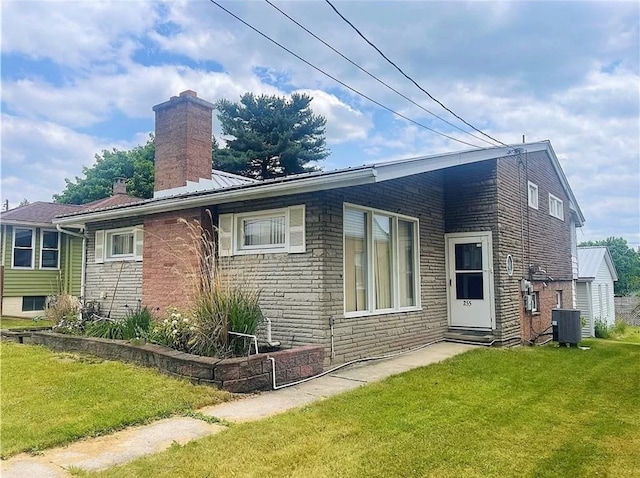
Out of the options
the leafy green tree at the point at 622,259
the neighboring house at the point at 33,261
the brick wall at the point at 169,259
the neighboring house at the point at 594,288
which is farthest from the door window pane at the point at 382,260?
the leafy green tree at the point at 622,259

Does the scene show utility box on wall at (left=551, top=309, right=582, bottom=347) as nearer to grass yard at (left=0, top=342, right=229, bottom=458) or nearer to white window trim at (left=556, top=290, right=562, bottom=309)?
white window trim at (left=556, top=290, right=562, bottom=309)

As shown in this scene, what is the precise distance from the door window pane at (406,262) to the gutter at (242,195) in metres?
2.77

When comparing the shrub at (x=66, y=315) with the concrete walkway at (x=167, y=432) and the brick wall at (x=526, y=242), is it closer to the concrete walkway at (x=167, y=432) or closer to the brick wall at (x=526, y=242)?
the concrete walkway at (x=167, y=432)

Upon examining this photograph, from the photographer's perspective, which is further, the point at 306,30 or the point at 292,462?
the point at 306,30

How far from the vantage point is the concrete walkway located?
3537mm

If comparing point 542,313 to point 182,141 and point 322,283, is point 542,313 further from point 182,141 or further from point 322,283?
point 182,141

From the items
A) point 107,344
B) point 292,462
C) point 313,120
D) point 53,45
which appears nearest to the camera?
point 292,462

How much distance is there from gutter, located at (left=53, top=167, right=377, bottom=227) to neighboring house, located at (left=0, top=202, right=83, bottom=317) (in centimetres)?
695

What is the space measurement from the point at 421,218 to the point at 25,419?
7289 mm

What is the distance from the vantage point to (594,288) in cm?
1905

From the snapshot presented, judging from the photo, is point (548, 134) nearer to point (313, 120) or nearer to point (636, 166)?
point (636, 166)

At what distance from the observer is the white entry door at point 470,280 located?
9.92m

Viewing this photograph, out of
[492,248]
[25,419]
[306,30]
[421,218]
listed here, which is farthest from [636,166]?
[25,419]

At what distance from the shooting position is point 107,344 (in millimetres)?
7504
